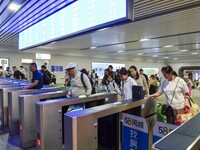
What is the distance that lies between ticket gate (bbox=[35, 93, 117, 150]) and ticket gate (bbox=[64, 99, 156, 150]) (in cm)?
60

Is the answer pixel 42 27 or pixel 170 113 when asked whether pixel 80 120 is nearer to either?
pixel 170 113

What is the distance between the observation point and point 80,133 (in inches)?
58.2

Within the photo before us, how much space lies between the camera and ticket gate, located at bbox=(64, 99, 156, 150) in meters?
1.46

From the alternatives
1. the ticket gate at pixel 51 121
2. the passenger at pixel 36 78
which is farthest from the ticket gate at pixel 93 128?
the passenger at pixel 36 78

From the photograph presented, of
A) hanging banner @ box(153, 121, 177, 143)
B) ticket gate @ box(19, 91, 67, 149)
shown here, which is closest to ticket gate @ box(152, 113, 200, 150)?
hanging banner @ box(153, 121, 177, 143)

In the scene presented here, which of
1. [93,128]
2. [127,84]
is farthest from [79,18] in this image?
[93,128]

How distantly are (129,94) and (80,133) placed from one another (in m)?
1.49

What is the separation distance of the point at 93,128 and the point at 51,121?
96 cm

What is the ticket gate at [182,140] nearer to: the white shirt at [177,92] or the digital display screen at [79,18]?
the digital display screen at [79,18]

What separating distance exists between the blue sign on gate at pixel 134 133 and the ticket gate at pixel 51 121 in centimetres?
83

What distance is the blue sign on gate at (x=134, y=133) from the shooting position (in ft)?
5.67

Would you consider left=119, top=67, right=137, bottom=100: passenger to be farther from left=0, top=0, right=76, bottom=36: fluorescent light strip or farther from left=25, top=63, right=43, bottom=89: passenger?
left=25, top=63, right=43, bottom=89: passenger

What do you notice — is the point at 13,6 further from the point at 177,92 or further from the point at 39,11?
the point at 177,92

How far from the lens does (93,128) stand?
5.15 feet
